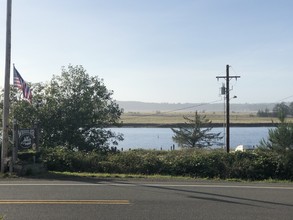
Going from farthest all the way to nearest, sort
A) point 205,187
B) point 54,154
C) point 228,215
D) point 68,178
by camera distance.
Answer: point 54,154
point 68,178
point 205,187
point 228,215

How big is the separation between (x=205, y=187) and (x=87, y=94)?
22.1m

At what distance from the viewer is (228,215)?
29.0ft

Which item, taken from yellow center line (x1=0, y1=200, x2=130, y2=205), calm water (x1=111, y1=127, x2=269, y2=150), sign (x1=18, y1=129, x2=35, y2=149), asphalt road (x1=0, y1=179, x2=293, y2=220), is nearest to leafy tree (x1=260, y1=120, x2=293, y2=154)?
asphalt road (x1=0, y1=179, x2=293, y2=220)

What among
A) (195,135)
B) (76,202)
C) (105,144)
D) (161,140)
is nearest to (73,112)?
(105,144)

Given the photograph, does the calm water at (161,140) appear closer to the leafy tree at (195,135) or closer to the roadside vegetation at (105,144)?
the leafy tree at (195,135)

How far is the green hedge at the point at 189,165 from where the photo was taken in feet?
65.4

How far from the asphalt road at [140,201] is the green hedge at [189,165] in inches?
239

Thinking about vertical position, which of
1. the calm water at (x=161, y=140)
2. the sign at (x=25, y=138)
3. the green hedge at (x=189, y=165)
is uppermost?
the sign at (x=25, y=138)

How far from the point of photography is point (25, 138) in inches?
722

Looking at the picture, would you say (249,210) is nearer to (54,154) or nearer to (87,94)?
(54,154)

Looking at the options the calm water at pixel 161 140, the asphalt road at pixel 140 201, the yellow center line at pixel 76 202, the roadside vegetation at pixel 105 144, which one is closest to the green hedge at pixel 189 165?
the roadside vegetation at pixel 105 144

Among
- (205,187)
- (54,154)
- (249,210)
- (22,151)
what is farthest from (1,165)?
(249,210)

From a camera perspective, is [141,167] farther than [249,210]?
Yes

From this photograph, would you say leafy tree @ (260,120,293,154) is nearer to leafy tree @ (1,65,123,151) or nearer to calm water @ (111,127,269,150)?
leafy tree @ (1,65,123,151)
